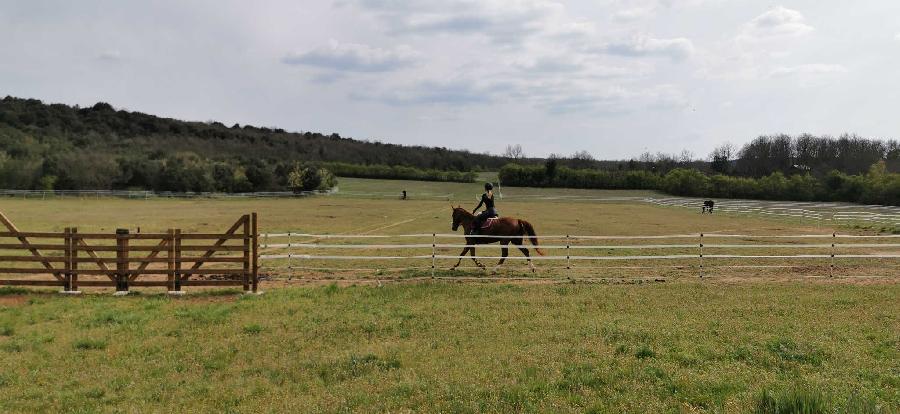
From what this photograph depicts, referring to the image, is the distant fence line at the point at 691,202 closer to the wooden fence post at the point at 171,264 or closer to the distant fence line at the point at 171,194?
the distant fence line at the point at 171,194

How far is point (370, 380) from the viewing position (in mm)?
6430

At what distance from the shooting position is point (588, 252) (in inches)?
869

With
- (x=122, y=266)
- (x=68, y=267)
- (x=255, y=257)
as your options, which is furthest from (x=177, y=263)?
(x=68, y=267)

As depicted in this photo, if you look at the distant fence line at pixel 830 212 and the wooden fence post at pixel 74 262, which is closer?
the wooden fence post at pixel 74 262

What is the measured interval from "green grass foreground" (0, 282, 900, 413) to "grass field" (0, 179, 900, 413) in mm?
31

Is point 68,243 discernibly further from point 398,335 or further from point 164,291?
point 398,335

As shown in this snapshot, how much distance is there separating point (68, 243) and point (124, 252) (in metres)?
1.31

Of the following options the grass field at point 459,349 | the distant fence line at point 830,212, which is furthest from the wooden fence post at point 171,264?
the distant fence line at point 830,212

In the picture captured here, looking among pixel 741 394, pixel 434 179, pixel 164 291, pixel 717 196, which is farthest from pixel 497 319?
pixel 434 179

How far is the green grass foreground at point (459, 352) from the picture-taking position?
566 centimetres

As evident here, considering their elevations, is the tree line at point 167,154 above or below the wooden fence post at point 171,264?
above

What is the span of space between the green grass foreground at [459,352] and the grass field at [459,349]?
31 millimetres

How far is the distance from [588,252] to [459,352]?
15.3 m

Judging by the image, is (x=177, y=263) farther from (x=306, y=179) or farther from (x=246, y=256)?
(x=306, y=179)
